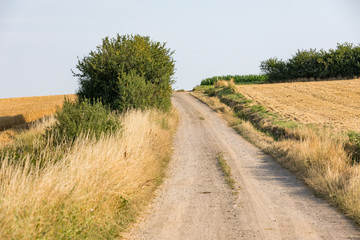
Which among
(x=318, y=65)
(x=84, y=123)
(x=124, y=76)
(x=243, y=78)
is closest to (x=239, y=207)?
(x=84, y=123)

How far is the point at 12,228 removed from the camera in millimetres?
5039

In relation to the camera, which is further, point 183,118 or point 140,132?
point 183,118

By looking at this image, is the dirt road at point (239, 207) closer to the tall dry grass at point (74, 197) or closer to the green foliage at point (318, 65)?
the tall dry grass at point (74, 197)

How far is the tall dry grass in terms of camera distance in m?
5.36

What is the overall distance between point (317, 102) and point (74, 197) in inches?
1190

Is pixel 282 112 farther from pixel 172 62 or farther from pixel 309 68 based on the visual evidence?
pixel 309 68

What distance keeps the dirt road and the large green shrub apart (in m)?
9.21

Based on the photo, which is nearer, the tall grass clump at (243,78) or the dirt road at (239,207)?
the dirt road at (239,207)

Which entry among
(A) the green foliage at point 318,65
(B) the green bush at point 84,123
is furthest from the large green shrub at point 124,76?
(A) the green foliage at point 318,65

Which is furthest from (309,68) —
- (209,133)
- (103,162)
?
(103,162)

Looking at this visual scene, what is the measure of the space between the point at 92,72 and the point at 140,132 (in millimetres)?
11749

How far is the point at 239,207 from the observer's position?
27.1ft

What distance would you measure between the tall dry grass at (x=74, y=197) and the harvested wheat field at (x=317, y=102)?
15.9m

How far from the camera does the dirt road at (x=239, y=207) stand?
6727 millimetres
